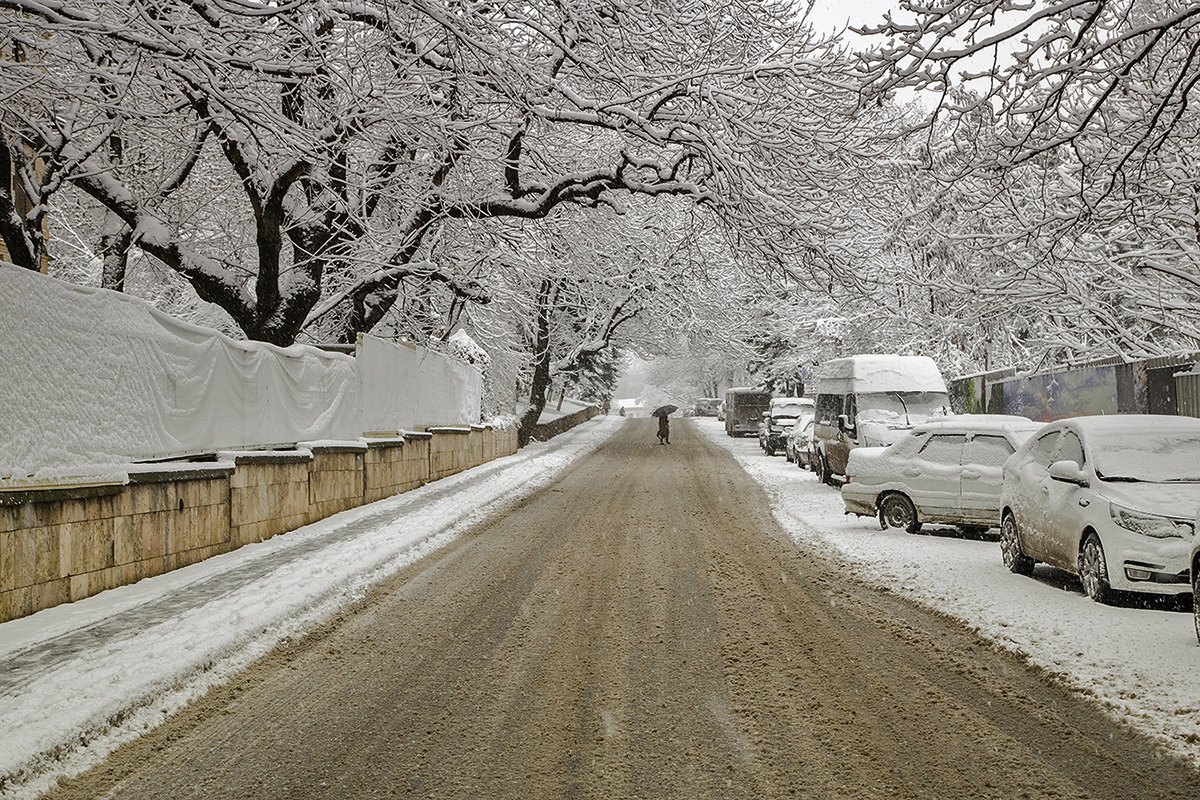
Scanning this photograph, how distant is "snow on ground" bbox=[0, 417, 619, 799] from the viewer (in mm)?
5273

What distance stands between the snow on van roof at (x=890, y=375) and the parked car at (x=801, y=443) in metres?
4.17

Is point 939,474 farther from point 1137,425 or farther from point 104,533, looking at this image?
point 104,533

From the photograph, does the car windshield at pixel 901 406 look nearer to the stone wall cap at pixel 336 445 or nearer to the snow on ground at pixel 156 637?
the stone wall cap at pixel 336 445

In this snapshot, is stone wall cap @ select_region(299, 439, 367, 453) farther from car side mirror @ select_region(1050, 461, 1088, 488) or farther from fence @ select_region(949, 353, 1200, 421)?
fence @ select_region(949, 353, 1200, 421)

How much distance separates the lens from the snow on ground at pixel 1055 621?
19.0 feet

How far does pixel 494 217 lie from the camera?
1836 cm

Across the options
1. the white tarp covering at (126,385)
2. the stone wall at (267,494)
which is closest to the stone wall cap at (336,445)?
the white tarp covering at (126,385)

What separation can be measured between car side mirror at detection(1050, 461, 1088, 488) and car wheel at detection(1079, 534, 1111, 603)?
541mm

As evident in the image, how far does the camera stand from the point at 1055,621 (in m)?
7.99

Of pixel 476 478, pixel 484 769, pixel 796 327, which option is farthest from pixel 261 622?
pixel 796 327

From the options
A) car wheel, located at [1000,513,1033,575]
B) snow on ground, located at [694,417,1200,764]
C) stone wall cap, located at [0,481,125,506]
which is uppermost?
stone wall cap, located at [0,481,125,506]

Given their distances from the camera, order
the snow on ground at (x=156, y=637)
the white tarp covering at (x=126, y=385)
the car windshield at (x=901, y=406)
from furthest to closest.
A: the car windshield at (x=901, y=406), the white tarp covering at (x=126, y=385), the snow on ground at (x=156, y=637)

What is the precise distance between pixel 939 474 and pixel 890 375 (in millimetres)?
7685

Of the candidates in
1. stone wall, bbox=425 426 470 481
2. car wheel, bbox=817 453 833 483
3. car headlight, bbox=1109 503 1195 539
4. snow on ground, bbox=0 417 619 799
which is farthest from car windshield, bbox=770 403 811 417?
car headlight, bbox=1109 503 1195 539
